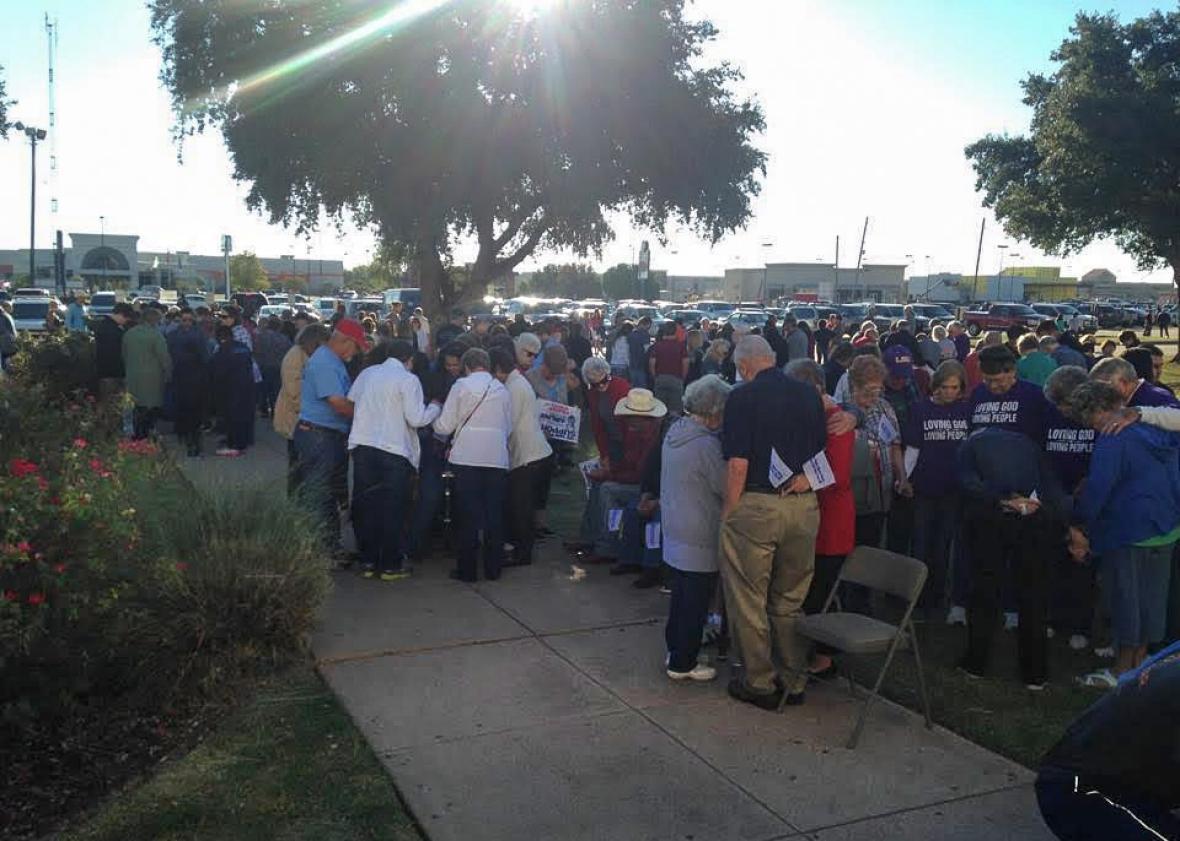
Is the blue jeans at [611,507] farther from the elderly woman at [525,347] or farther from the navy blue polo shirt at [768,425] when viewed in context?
the navy blue polo shirt at [768,425]

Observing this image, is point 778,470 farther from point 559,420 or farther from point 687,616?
point 559,420

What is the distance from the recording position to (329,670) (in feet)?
18.1

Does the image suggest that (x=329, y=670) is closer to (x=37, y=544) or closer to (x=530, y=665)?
(x=530, y=665)

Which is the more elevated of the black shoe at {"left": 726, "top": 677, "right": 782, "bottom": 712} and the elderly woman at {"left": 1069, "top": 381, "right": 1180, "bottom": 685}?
the elderly woman at {"left": 1069, "top": 381, "right": 1180, "bottom": 685}

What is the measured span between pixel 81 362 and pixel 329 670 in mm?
10807

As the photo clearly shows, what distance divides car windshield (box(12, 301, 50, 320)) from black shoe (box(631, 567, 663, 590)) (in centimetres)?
2757

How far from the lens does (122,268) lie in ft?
328

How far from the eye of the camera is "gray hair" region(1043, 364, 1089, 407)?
5508 mm

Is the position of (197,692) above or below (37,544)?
below

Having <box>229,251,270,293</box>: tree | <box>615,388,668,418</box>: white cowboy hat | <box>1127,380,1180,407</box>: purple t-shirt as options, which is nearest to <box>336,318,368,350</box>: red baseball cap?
<box>615,388,668,418</box>: white cowboy hat

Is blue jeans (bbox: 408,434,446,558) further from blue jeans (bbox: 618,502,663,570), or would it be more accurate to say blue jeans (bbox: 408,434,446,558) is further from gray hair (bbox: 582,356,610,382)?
blue jeans (bbox: 618,502,663,570)

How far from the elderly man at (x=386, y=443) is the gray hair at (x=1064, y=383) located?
13.3 ft

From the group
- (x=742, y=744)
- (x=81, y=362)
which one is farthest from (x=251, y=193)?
(x=742, y=744)

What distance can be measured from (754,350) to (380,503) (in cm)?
327
